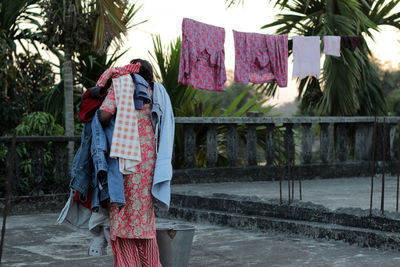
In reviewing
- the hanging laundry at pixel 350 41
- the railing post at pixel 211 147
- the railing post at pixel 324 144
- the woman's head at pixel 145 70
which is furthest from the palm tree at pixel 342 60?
the woman's head at pixel 145 70

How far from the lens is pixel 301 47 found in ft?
39.3

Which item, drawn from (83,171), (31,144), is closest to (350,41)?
(31,144)

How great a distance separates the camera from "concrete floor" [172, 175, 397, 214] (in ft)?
23.2

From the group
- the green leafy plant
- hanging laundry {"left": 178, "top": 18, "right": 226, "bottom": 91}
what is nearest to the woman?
the green leafy plant

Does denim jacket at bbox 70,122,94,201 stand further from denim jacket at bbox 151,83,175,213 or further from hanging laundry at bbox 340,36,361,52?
hanging laundry at bbox 340,36,361,52

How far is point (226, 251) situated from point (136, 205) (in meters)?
1.64

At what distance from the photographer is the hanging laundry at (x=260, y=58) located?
1133 cm

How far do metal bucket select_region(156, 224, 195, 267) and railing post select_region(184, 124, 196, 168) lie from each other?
5.37 m

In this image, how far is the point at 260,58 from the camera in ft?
37.7

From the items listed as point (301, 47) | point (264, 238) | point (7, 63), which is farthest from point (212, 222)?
point (301, 47)

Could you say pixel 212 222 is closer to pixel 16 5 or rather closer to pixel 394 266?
pixel 394 266

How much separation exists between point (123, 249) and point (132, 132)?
26.6 inches

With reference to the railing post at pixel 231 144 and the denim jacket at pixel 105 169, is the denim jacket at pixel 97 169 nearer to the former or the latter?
the denim jacket at pixel 105 169

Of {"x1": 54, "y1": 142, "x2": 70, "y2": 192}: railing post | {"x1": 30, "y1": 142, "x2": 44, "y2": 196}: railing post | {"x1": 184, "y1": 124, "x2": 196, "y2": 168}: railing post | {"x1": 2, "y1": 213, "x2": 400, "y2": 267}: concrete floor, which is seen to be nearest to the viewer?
{"x1": 2, "y1": 213, "x2": 400, "y2": 267}: concrete floor
